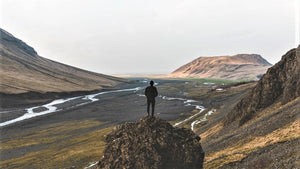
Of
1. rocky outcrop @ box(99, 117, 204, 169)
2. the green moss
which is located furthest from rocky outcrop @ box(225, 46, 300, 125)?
the green moss

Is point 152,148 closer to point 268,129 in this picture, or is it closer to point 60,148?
point 268,129


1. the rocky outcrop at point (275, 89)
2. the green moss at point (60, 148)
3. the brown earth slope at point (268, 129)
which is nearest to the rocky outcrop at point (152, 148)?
the brown earth slope at point (268, 129)

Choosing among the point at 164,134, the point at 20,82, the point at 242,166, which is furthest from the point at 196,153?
the point at 20,82

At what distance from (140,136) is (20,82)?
17015 centimetres

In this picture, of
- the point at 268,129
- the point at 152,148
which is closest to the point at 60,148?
the point at 152,148

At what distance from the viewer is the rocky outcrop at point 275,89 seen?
1482 inches

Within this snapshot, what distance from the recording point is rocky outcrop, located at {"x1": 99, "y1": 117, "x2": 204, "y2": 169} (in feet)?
62.0

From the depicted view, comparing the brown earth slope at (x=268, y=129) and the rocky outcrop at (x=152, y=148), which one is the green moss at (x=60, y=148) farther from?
the brown earth slope at (x=268, y=129)

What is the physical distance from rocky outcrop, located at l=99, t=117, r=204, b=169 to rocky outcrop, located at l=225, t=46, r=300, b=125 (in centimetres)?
2490

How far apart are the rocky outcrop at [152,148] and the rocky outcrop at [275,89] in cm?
2490

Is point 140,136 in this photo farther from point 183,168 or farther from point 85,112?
point 85,112

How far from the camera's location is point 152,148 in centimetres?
1928

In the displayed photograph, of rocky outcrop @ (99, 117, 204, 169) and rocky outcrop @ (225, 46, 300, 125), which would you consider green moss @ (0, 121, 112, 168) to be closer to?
rocky outcrop @ (99, 117, 204, 169)

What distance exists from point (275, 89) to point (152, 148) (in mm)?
36038
